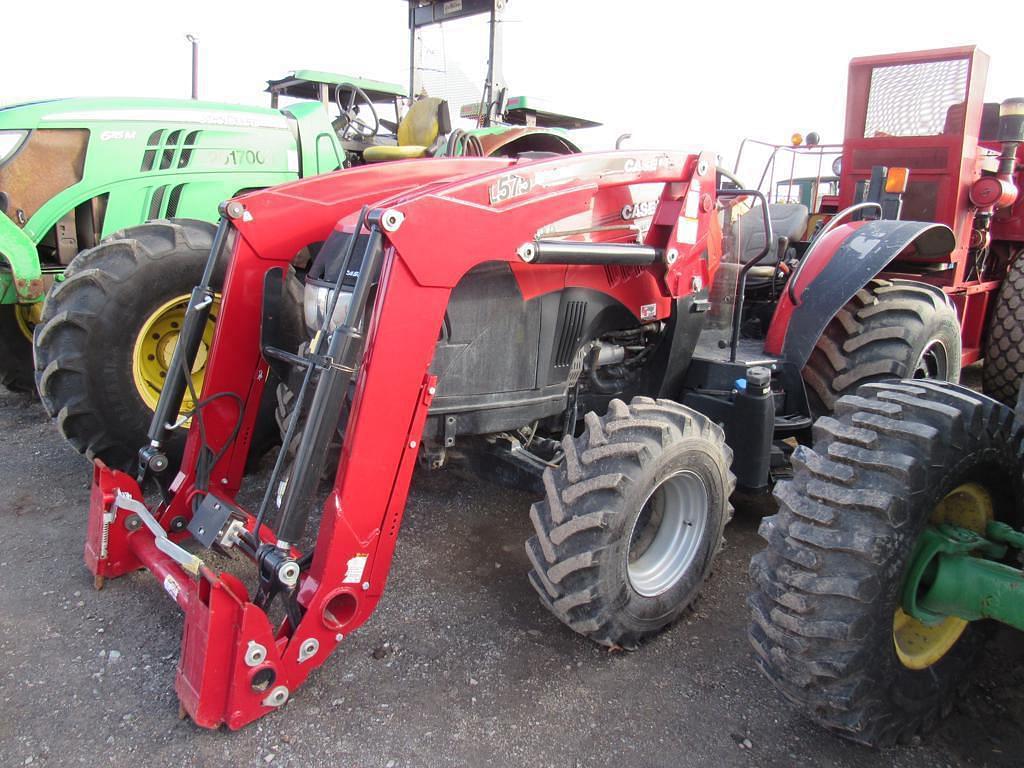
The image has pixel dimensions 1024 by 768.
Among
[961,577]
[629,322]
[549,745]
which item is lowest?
[549,745]

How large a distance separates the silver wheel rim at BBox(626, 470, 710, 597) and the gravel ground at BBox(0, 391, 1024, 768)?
236mm

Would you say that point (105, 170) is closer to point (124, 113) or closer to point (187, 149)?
point (124, 113)

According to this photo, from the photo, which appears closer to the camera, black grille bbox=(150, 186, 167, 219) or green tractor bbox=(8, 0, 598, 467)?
green tractor bbox=(8, 0, 598, 467)

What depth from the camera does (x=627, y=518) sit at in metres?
2.61

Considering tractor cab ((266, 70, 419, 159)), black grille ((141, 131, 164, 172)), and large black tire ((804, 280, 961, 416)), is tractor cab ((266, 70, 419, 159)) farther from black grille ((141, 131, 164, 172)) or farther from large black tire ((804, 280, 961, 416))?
large black tire ((804, 280, 961, 416))

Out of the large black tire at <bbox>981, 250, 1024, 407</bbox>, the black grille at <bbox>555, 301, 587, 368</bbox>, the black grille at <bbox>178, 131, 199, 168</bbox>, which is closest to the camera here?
the black grille at <bbox>555, 301, 587, 368</bbox>

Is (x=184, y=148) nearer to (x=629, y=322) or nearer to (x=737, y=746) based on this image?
(x=629, y=322)

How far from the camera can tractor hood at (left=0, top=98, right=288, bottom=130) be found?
4.55 metres

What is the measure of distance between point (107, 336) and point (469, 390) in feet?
6.24

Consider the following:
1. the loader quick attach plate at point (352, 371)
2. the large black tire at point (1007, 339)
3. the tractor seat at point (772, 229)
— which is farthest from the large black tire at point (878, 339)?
the large black tire at point (1007, 339)

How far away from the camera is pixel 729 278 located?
11.9 ft

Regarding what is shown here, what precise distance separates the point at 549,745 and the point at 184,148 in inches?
165

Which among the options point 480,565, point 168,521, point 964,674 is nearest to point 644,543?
point 480,565

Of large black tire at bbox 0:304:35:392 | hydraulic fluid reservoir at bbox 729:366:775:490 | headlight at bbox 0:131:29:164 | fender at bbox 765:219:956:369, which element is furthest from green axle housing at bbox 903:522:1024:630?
large black tire at bbox 0:304:35:392
